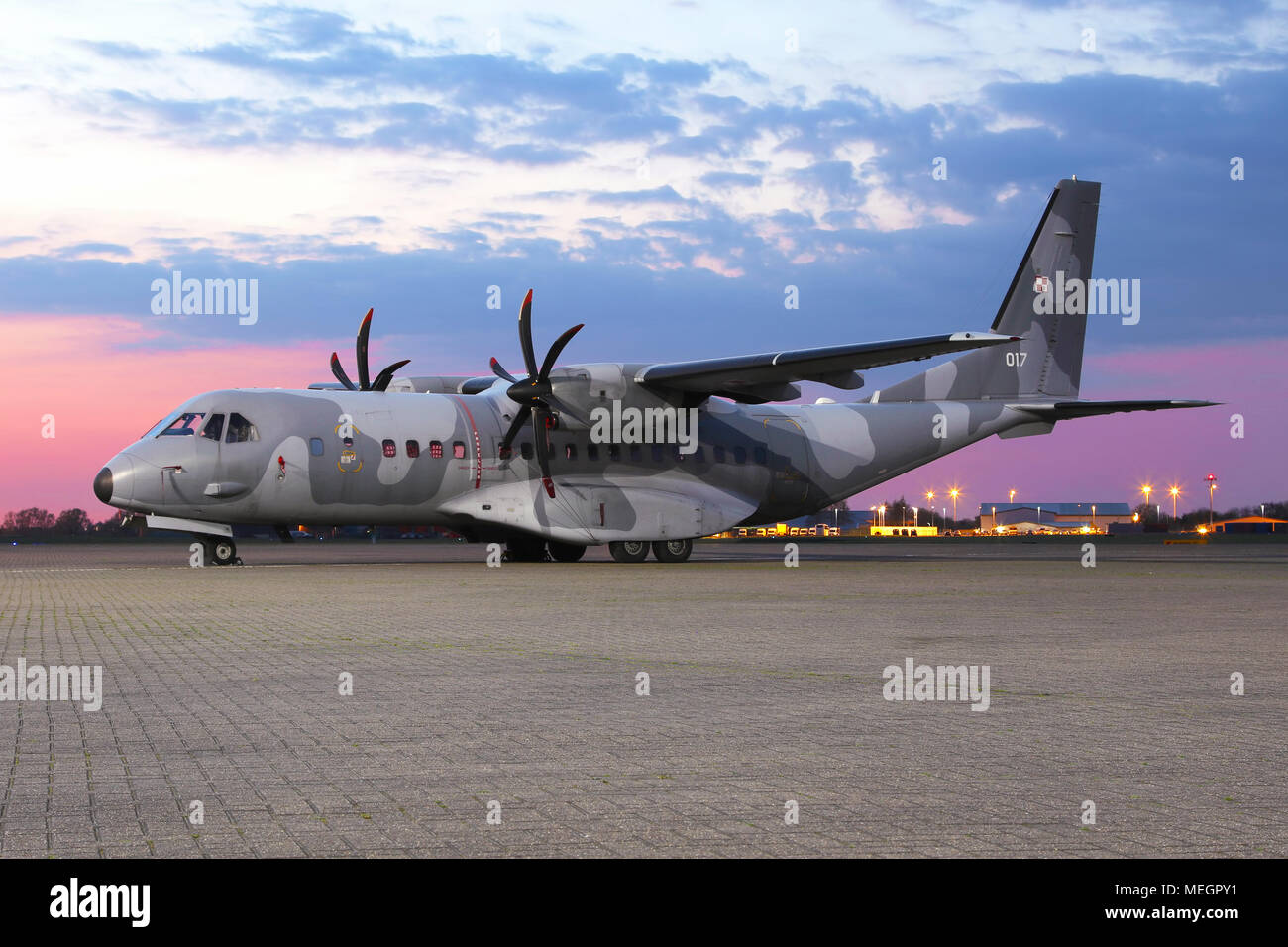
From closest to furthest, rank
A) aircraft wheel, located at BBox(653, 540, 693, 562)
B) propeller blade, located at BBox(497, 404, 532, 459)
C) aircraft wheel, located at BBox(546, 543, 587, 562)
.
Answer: propeller blade, located at BBox(497, 404, 532, 459) → aircraft wheel, located at BBox(653, 540, 693, 562) → aircraft wheel, located at BBox(546, 543, 587, 562)

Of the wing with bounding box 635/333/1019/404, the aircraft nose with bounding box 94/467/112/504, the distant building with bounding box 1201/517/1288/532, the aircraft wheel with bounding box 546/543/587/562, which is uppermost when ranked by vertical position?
the wing with bounding box 635/333/1019/404

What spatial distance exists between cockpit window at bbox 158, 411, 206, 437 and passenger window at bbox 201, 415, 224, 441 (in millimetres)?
205

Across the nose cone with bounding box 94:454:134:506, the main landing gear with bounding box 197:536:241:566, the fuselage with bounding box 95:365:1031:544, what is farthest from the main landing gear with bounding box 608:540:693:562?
the nose cone with bounding box 94:454:134:506

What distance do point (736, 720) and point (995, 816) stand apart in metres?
3.25

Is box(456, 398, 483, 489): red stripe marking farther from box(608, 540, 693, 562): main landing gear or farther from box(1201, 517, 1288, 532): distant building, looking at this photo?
box(1201, 517, 1288, 532): distant building

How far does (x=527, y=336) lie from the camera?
1308 inches

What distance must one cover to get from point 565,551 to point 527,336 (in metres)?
6.75

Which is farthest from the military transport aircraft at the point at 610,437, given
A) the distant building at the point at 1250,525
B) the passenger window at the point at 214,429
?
the distant building at the point at 1250,525

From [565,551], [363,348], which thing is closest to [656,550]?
[565,551]

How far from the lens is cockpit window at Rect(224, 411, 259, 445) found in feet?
99.0

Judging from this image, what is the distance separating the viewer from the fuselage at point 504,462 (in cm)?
3000
